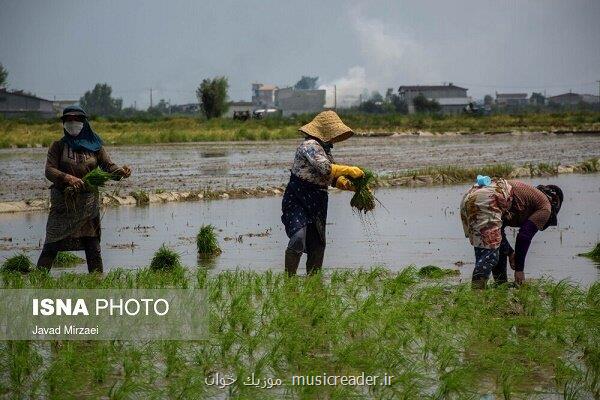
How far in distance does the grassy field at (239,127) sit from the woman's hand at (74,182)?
3067cm

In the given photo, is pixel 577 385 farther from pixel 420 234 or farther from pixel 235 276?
pixel 420 234

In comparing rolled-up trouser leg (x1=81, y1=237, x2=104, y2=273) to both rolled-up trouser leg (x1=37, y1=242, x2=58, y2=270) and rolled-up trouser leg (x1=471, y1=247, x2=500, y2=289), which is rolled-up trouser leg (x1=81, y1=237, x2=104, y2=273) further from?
rolled-up trouser leg (x1=471, y1=247, x2=500, y2=289)

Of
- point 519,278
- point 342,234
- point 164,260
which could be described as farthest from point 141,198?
point 519,278

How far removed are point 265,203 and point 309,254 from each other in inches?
303

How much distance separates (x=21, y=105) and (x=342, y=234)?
80.1 meters

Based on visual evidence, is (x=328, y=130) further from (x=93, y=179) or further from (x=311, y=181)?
(x=93, y=179)

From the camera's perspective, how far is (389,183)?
755 inches

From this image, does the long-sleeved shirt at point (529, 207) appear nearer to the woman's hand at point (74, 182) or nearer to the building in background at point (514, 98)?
the woman's hand at point (74, 182)

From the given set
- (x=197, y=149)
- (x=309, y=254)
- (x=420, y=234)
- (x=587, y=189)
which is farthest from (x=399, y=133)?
(x=309, y=254)

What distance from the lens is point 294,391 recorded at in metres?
5.33

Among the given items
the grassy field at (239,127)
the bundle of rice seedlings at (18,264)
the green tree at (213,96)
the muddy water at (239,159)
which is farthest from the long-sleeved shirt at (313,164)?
the green tree at (213,96)

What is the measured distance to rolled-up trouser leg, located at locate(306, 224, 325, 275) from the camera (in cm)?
845

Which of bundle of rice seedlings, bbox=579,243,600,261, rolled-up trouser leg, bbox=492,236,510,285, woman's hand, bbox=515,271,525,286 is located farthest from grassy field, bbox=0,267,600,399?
bundle of rice seedlings, bbox=579,243,600,261

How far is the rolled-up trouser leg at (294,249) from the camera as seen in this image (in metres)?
8.23
